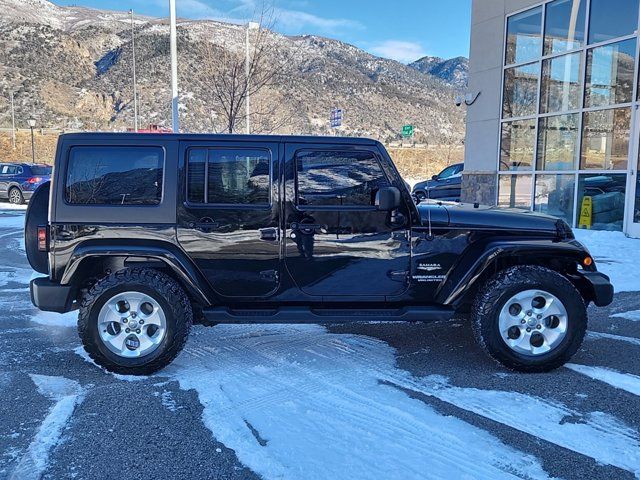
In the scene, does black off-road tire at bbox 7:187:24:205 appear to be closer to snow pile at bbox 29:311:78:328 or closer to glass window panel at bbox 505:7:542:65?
snow pile at bbox 29:311:78:328

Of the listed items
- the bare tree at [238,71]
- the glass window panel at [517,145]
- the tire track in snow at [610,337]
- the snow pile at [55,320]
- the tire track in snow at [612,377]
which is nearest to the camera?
the tire track in snow at [612,377]

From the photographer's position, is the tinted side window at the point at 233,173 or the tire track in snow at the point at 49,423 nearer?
the tire track in snow at the point at 49,423

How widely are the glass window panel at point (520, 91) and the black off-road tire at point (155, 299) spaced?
36.8 feet

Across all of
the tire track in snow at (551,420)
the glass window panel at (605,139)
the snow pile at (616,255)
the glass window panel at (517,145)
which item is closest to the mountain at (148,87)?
the glass window panel at (517,145)

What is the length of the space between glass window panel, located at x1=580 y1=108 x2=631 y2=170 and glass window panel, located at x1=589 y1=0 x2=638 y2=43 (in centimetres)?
157

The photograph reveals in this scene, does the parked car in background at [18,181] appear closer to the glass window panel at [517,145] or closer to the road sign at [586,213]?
the glass window panel at [517,145]

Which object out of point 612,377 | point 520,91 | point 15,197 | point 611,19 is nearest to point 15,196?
point 15,197

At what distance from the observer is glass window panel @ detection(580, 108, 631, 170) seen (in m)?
10.5

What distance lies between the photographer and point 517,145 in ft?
43.1

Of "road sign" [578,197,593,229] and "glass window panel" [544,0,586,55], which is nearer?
"road sign" [578,197,593,229]

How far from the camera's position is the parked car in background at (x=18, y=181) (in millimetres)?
20141

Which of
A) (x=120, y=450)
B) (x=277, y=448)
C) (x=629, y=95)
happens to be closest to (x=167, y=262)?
(x=120, y=450)

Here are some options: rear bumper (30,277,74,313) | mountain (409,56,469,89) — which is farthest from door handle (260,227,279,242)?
mountain (409,56,469,89)

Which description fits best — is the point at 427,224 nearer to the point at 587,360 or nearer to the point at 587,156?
the point at 587,360
